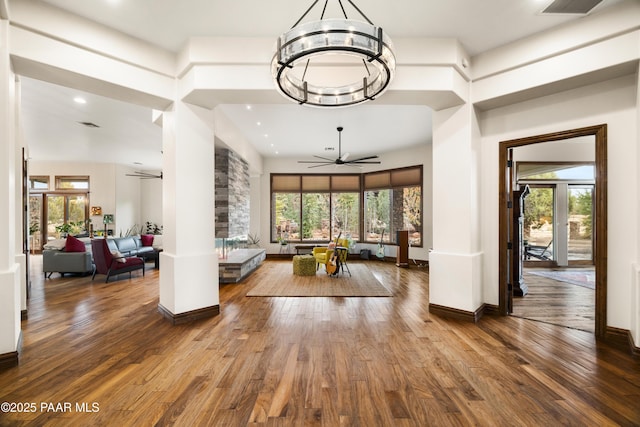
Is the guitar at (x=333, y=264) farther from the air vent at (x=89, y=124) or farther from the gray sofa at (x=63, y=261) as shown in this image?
the air vent at (x=89, y=124)

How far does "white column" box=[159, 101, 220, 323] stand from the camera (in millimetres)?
3461

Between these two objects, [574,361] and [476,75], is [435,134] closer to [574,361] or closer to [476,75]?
[476,75]

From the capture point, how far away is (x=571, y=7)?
2662mm

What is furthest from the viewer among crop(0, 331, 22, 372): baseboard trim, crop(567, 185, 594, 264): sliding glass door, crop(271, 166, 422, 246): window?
crop(271, 166, 422, 246): window

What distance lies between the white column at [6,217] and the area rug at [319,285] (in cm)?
281

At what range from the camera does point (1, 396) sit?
204 centimetres

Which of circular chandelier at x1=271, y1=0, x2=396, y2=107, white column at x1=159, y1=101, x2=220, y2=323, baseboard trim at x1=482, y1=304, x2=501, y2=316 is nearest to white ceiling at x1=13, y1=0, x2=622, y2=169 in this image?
circular chandelier at x1=271, y1=0, x2=396, y2=107

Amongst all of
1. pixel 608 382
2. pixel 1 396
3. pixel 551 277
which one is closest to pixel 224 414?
pixel 1 396

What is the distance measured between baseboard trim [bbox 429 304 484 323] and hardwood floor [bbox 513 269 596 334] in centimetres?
68

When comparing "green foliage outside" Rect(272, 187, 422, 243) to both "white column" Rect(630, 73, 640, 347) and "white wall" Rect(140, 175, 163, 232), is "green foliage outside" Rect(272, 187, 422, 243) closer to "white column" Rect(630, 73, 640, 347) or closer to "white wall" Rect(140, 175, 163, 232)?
"white wall" Rect(140, 175, 163, 232)

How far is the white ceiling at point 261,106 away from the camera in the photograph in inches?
109

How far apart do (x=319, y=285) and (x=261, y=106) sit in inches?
140

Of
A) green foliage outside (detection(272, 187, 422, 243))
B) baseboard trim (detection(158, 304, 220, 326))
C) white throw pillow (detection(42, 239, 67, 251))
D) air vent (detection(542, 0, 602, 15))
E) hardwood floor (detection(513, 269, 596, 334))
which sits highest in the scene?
air vent (detection(542, 0, 602, 15))

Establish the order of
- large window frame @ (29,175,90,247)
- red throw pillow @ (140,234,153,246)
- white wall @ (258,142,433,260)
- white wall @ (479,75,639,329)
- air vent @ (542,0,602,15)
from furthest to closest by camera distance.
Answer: large window frame @ (29,175,90,247) → red throw pillow @ (140,234,153,246) → white wall @ (258,142,433,260) → white wall @ (479,75,639,329) → air vent @ (542,0,602,15)
